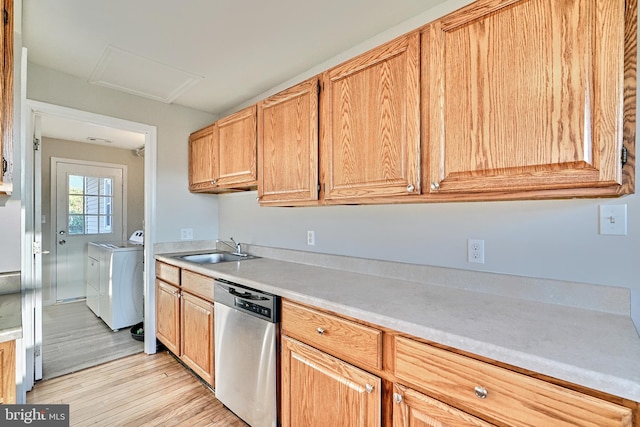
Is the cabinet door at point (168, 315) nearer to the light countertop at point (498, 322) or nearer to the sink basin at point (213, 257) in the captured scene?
the sink basin at point (213, 257)

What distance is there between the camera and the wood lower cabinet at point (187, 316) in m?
2.05

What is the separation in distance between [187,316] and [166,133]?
169 centimetres

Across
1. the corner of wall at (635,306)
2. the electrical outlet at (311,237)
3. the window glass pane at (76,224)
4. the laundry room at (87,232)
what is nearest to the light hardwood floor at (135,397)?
the laundry room at (87,232)

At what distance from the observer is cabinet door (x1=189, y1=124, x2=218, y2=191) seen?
263 centimetres

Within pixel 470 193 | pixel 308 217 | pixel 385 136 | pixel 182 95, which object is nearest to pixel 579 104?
pixel 470 193

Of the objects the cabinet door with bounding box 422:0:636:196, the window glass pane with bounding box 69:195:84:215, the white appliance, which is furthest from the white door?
the cabinet door with bounding box 422:0:636:196

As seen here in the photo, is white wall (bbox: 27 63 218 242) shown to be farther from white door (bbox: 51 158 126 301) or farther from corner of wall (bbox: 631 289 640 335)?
corner of wall (bbox: 631 289 640 335)

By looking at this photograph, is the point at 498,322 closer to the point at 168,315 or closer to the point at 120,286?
the point at 168,315

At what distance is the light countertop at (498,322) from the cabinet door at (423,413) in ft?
0.68

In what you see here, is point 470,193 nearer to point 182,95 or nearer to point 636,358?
point 636,358

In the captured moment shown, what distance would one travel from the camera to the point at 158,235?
277cm

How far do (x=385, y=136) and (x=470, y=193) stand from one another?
0.47 metres

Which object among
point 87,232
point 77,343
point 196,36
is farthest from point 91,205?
point 196,36

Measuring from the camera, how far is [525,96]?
1.06 metres
